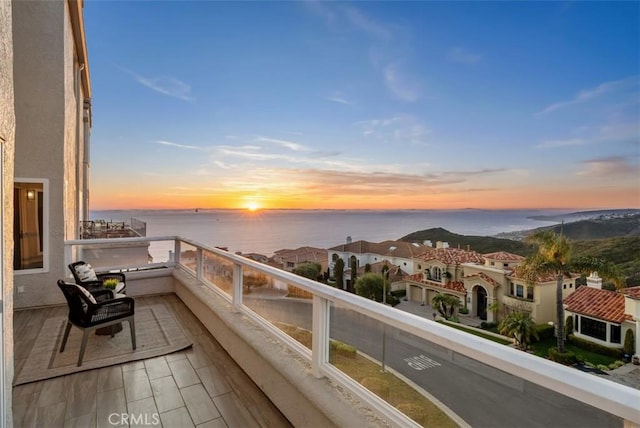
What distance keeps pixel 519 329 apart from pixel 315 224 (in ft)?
35.0

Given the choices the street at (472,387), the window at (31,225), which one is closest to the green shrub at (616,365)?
the street at (472,387)

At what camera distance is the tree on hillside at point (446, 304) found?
22.3 ft

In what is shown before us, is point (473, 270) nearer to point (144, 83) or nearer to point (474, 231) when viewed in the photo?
point (474, 231)

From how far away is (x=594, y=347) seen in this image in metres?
4.41

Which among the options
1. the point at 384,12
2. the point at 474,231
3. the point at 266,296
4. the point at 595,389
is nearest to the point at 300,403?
the point at 266,296

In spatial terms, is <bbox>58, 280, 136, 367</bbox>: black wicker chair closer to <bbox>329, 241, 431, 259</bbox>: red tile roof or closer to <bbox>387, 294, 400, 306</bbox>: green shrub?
<bbox>387, 294, 400, 306</bbox>: green shrub

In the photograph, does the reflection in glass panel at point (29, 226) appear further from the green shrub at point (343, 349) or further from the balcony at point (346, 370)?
the green shrub at point (343, 349)

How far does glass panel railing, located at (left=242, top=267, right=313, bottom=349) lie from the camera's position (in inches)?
91.7

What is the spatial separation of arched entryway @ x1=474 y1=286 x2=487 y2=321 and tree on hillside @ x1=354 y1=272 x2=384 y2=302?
2.31m

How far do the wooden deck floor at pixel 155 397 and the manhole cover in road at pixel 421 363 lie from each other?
124 centimetres

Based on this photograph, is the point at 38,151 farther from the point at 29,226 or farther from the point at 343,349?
the point at 343,349

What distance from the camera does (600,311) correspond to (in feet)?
14.8

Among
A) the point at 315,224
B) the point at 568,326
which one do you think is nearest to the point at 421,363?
the point at 568,326

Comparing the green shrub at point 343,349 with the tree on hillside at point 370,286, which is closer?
the green shrub at point 343,349
